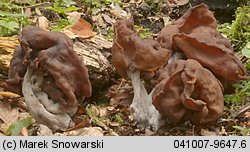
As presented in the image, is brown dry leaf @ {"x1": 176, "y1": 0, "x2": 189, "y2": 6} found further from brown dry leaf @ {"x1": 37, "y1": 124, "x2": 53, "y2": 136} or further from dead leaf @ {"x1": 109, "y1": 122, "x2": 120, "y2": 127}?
brown dry leaf @ {"x1": 37, "y1": 124, "x2": 53, "y2": 136}

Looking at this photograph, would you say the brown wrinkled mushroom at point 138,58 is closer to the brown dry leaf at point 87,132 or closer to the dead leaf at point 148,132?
the dead leaf at point 148,132

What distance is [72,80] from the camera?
3.42 metres

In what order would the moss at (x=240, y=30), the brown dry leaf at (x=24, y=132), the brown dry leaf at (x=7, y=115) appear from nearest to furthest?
1. the brown dry leaf at (x=24, y=132)
2. the brown dry leaf at (x=7, y=115)
3. the moss at (x=240, y=30)

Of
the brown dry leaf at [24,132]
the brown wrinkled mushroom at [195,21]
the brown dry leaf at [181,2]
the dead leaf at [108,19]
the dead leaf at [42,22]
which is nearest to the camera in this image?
the brown dry leaf at [24,132]

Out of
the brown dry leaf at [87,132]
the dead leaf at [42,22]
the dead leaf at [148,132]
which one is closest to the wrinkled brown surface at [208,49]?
the dead leaf at [148,132]

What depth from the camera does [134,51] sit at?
358 centimetres

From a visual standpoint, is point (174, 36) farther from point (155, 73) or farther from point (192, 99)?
point (192, 99)

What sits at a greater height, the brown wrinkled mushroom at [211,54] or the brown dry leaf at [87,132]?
the brown wrinkled mushroom at [211,54]

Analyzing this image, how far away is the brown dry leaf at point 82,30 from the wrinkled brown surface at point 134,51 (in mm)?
672

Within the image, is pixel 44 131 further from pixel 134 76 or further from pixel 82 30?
pixel 82 30

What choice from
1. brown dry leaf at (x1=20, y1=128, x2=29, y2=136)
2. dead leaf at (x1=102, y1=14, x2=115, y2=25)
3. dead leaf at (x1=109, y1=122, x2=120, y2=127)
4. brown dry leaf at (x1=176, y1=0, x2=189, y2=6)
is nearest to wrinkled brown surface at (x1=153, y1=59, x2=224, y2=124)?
dead leaf at (x1=109, y1=122, x2=120, y2=127)

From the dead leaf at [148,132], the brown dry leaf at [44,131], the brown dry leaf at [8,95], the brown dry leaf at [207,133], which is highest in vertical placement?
the brown dry leaf at [207,133]

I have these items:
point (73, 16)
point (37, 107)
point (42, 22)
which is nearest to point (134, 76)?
point (37, 107)

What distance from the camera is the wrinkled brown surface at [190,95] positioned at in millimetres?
3355
